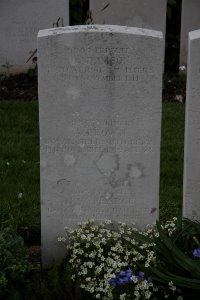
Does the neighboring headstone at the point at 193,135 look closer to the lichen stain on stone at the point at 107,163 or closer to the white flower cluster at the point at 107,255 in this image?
the white flower cluster at the point at 107,255

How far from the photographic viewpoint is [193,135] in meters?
4.42

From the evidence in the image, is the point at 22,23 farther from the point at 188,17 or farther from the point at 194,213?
the point at 194,213

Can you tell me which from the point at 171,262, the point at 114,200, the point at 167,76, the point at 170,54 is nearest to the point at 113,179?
the point at 114,200

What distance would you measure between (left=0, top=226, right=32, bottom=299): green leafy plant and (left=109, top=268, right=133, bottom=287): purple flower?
1.62 ft

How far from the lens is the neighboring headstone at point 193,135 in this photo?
14.1 ft

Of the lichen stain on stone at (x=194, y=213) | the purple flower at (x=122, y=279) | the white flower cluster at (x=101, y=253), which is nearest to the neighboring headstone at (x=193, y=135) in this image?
the lichen stain on stone at (x=194, y=213)

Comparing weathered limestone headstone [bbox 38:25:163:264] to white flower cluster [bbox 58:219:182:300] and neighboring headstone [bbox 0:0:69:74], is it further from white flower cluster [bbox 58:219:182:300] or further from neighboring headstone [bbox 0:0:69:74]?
neighboring headstone [bbox 0:0:69:74]

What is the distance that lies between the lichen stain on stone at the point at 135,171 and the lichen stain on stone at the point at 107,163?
0.29 feet

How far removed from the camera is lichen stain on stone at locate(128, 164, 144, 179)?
14.5ft

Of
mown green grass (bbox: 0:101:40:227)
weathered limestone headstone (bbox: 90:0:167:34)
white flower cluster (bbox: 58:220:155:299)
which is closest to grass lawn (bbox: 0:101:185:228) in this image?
mown green grass (bbox: 0:101:40:227)

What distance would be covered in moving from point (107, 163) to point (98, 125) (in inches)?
10.2

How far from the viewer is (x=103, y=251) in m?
4.32

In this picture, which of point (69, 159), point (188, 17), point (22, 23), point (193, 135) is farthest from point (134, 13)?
point (69, 159)

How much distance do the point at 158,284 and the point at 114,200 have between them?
28.3 inches
